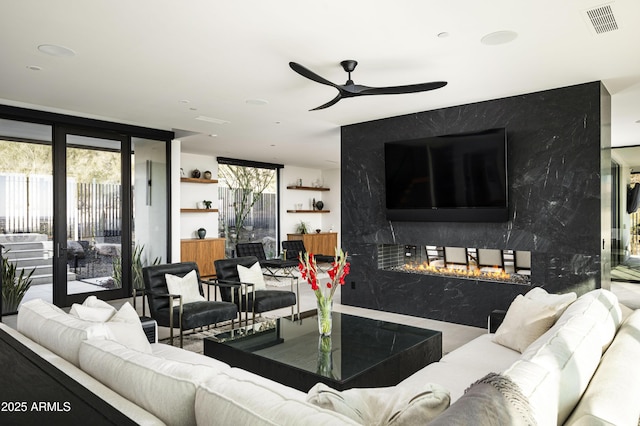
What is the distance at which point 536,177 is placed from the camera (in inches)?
188

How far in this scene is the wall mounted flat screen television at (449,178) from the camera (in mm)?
4973

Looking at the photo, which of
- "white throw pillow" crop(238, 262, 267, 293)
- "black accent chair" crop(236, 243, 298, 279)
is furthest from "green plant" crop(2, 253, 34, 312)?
"black accent chair" crop(236, 243, 298, 279)

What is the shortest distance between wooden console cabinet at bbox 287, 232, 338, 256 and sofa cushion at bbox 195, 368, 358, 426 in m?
10.2

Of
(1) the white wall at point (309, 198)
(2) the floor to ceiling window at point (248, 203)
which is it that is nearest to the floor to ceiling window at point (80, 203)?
(2) the floor to ceiling window at point (248, 203)

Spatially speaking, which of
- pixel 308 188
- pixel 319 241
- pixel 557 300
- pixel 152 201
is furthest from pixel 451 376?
pixel 308 188

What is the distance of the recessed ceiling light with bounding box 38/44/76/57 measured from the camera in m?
3.47

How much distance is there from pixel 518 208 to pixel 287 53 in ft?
10.3

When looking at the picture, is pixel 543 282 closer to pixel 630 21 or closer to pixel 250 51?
pixel 630 21

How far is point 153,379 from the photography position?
136cm

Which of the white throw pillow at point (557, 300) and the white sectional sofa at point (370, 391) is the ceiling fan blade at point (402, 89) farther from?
the white sectional sofa at point (370, 391)

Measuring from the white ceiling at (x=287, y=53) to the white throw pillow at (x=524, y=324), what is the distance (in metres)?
2.01

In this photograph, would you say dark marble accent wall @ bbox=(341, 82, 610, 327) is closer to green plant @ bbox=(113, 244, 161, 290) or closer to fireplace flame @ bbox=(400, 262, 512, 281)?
fireplace flame @ bbox=(400, 262, 512, 281)

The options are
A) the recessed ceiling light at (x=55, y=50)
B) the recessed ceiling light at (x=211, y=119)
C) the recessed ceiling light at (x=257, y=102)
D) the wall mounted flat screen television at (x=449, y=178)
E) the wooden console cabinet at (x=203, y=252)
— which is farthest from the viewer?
the wooden console cabinet at (x=203, y=252)

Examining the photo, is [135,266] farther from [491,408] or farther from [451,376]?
[491,408]
